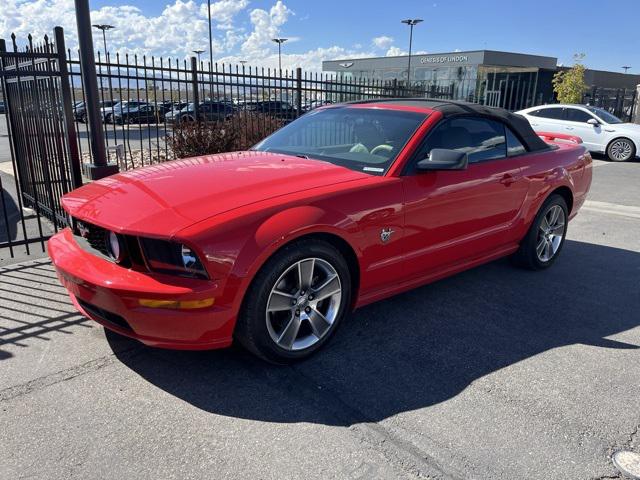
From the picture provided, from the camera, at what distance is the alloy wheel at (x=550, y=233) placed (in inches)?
196

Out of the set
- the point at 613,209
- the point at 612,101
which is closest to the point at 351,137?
the point at 613,209

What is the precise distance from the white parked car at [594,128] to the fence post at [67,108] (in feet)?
42.1

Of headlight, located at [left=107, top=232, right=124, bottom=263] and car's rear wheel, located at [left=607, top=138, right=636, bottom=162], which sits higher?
headlight, located at [left=107, top=232, right=124, bottom=263]

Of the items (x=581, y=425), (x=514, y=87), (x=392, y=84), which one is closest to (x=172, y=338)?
(x=581, y=425)

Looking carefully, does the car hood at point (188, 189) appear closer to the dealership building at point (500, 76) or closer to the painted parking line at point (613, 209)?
the painted parking line at point (613, 209)

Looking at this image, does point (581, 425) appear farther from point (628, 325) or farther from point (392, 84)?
point (392, 84)

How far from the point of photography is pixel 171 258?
2738 millimetres

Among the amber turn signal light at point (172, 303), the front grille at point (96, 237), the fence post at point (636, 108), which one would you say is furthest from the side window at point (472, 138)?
the fence post at point (636, 108)

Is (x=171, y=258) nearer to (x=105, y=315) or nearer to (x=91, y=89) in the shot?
(x=105, y=315)

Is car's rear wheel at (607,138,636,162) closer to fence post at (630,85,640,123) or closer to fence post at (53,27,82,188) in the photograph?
fence post at (630,85,640,123)

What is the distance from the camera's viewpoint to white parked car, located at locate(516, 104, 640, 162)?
578 inches

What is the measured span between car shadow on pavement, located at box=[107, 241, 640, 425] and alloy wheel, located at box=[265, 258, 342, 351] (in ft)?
0.58

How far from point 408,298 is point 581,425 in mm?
1778

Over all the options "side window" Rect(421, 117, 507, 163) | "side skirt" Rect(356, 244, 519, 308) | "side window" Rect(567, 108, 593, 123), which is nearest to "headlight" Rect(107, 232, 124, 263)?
"side skirt" Rect(356, 244, 519, 308)
